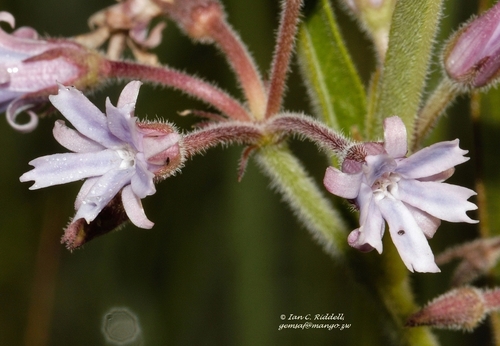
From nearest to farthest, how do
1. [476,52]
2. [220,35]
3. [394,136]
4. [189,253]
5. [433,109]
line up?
[394,136], [476,52], [433,109], [220,35], [189,253]

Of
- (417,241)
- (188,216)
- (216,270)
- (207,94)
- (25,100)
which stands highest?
(188,216)

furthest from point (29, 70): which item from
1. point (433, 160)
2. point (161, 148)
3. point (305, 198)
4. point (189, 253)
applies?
point (189, 253)

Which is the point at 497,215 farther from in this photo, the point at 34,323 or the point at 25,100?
the point at 34,323

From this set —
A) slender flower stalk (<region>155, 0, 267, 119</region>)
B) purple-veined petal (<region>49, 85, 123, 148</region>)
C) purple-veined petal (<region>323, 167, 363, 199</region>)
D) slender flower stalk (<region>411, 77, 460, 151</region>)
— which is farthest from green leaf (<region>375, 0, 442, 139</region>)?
purple-veined petal (<region>49, 85, 123, 148</region>)

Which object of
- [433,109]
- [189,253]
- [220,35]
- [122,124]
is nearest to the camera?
[122,124]

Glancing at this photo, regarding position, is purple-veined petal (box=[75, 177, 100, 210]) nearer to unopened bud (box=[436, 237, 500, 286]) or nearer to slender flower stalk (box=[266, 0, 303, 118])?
slender flower stalk (box=[266, 0, 303, 118])

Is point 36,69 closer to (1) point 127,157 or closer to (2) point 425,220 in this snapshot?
(1) point 127,157

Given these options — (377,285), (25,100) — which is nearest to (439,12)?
(377,285)
